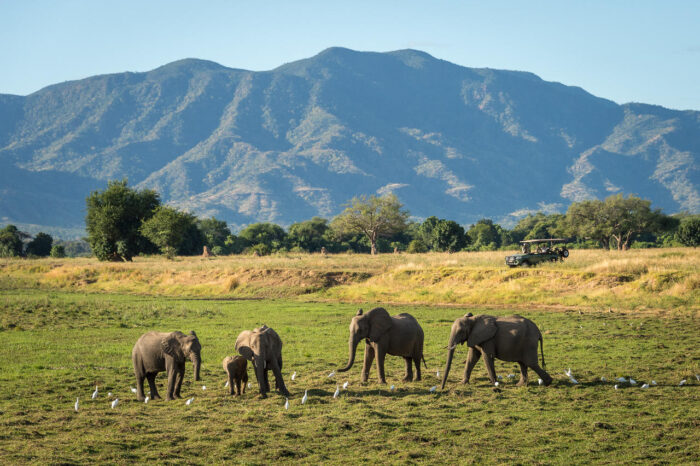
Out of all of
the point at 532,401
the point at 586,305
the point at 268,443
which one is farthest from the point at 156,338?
the point at 586,305

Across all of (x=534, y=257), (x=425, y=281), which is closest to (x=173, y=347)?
(x=425, y=281)

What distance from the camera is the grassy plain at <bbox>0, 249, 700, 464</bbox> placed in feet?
44.3

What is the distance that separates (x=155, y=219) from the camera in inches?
3354

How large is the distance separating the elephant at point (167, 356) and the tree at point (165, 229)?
67513 millimetres

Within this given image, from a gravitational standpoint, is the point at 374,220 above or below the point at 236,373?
above

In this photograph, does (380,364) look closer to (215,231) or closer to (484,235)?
(484,235)

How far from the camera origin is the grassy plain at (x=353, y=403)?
44.3ft

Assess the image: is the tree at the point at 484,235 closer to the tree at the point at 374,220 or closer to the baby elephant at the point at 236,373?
the tree at the point at 374,220

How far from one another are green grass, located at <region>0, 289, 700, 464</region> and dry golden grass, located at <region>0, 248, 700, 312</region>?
13.6m

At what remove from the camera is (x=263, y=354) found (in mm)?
17859

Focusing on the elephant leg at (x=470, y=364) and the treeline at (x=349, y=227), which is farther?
the treeline at (x=349, y=227)

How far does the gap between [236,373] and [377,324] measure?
4.11m

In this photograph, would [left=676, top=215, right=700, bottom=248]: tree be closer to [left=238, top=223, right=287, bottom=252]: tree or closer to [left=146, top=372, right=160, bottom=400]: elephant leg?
[left=238, top=223, right=287, bottom=252]: tree

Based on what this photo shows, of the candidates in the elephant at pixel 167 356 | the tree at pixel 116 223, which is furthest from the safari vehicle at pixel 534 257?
the tree at pixel 116 223
